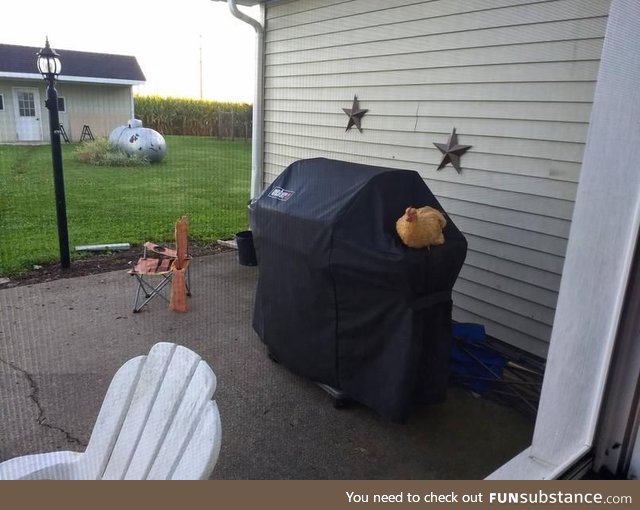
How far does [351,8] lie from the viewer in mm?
4129

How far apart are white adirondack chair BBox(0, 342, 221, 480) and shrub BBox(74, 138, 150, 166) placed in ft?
25.6

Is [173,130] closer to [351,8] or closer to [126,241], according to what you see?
[126,241]

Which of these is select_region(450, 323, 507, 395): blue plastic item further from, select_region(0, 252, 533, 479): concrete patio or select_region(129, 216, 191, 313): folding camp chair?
select_region(129, 216, 191, 313): folding camp chair

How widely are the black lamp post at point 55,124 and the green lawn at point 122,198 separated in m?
0.43

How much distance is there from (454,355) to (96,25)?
10.2ft

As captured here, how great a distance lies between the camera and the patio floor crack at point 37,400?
7.49 ft

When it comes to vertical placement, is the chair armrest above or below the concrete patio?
above

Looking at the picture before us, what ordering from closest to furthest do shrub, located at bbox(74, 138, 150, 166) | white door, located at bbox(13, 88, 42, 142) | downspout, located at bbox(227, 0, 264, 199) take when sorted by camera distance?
downspout, located at bbox(227, 0, 264, 199) < white door, located at bbox(13, 88, 42, 142) < shrub, located at bbox(74, 138, 150, 166)

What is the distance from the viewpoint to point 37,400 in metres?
2.56

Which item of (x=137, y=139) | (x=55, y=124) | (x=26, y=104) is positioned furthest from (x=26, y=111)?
(x=55, y=124)

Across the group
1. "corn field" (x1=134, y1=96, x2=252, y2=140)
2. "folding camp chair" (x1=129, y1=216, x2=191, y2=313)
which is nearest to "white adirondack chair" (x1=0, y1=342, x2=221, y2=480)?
"folding camp chair" (x1=129, y1=216, x2=191, y2=313)

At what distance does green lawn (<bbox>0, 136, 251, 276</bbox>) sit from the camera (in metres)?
5.71

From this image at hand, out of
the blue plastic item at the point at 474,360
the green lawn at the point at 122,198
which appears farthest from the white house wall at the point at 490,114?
the green lawn at the point at 122,198
